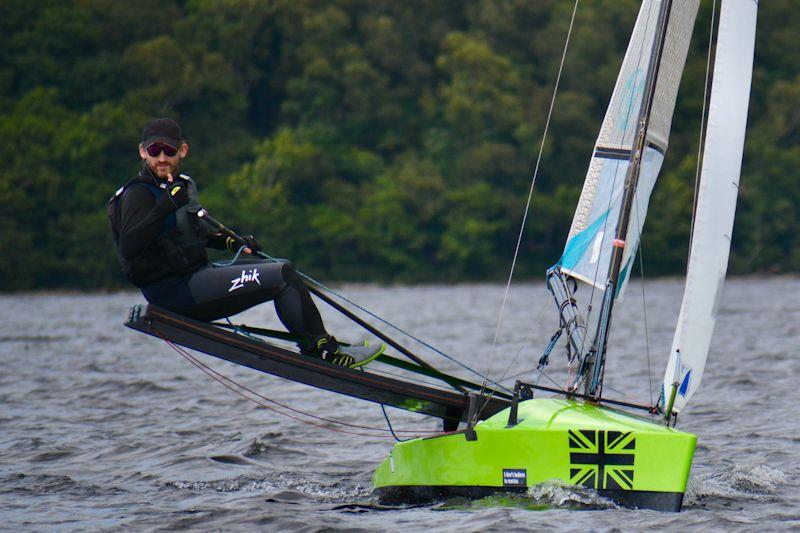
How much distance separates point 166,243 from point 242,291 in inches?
20.5

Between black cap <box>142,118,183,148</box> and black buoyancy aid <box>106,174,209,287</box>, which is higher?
black cap <box>142,118,183,148</box>

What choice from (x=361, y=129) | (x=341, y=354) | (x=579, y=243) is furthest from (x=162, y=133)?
(x=361, y=129)

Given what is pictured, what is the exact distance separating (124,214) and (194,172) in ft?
149

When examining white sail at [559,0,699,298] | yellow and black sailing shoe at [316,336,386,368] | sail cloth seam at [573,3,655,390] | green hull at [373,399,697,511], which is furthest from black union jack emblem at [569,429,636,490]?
white sail at [559,0,699,298]

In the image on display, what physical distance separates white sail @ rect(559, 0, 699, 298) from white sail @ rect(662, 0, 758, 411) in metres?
0.50

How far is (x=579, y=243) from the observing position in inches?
356

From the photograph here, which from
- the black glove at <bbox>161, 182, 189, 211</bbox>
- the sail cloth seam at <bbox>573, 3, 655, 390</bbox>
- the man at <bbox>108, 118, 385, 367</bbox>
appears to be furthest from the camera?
the sail cloth seam at <bbox>573, 3, 655, 390</bbox>

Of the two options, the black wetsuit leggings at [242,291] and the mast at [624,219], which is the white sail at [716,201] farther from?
the black wetsuit leggings at [242,291]

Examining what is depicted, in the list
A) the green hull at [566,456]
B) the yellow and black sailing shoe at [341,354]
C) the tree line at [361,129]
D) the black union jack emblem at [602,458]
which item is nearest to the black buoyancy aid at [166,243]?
the yellow and black sailing shoe at [341,354]

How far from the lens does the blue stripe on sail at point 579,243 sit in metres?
8.93

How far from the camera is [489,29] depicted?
56.8m

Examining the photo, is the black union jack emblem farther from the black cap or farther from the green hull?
the black cap

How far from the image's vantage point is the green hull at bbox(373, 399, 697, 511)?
737cm

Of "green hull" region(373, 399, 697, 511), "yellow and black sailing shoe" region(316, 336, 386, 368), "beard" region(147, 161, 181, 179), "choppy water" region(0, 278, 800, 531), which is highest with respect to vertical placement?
"beard" region(147, 161, 181, 179)
